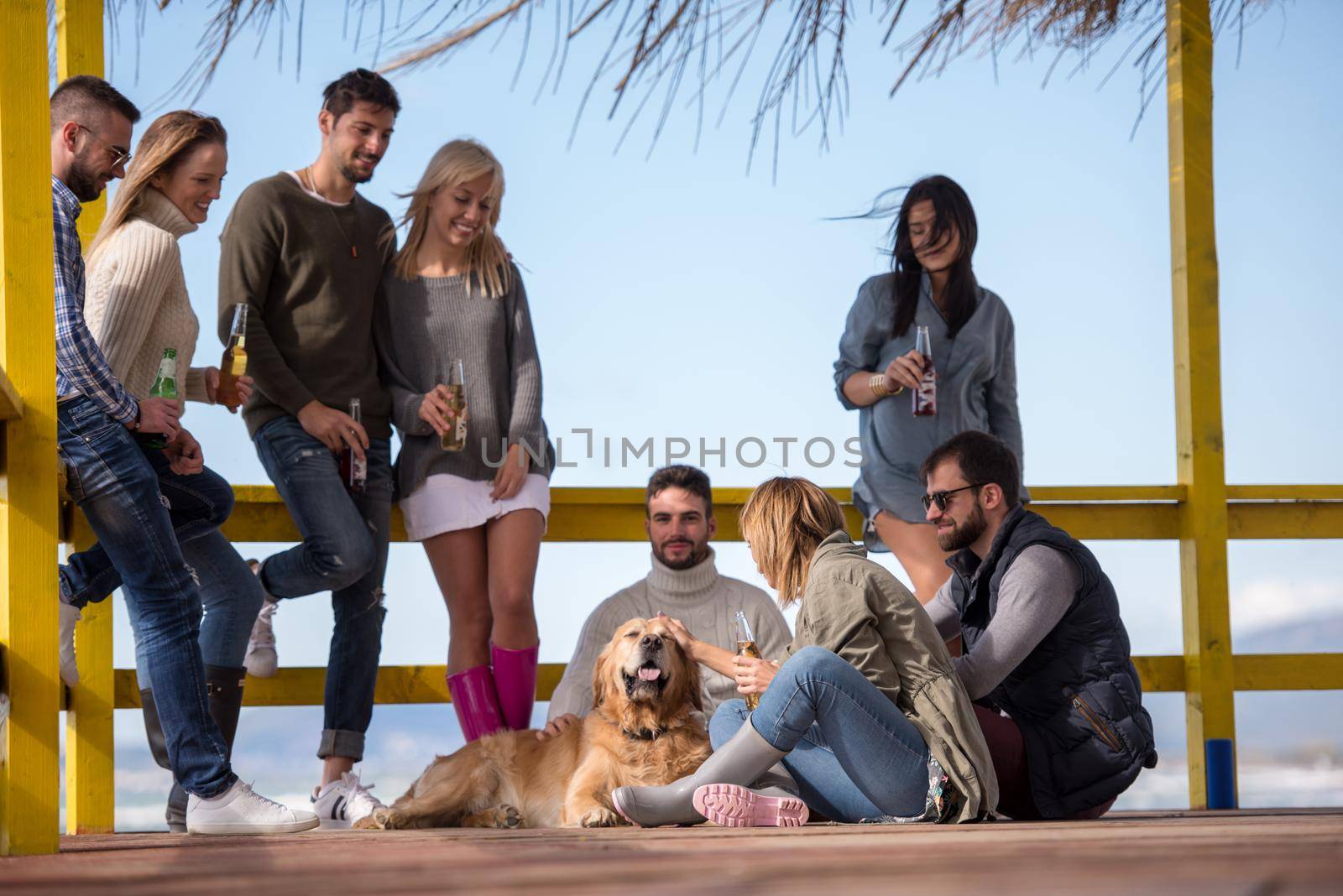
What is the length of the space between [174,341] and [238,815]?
1226mm

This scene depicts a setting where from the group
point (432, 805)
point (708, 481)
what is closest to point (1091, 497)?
point (708, 481)

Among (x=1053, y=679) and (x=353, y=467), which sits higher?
(x=353, y=467)

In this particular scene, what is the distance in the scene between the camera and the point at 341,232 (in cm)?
421

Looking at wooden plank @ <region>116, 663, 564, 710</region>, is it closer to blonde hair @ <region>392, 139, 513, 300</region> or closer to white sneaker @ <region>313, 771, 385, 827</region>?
white sneaker @ <region>313, 771, 385, 827</region>

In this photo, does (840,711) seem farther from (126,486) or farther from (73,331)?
(73,331)

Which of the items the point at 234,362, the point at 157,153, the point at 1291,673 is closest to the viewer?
the point at 157,153

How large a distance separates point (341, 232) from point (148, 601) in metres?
1.65

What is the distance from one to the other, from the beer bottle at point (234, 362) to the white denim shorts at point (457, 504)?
67 centimetres

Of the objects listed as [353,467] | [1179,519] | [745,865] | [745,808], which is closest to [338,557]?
[353,467]

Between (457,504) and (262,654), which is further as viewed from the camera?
(262,654)

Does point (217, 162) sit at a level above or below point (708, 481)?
above

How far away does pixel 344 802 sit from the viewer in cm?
400

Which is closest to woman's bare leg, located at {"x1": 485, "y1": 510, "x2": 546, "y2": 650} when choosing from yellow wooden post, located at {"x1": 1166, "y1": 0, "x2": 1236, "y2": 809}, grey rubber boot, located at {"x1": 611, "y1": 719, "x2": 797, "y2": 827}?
grey rubber boot, located at {"x1": 611, "y1": 719, "x2": 797, "y2": 827}

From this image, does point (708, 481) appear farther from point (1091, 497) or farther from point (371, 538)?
point (1091, 497)
